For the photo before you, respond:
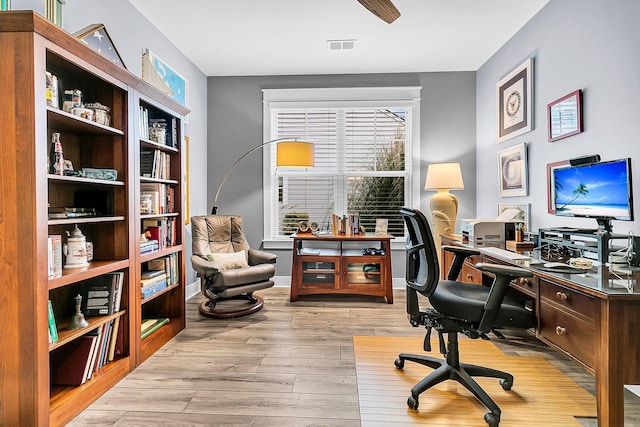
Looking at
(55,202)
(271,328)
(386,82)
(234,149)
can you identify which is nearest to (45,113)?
(55,202)

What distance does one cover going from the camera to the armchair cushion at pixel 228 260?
3.54 m

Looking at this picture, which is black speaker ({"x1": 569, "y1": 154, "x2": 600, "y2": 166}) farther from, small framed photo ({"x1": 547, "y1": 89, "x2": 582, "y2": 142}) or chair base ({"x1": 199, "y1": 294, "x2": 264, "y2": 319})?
chair base ({"x1": 199, "y1": 294, "x2": 264, "y2": 319})

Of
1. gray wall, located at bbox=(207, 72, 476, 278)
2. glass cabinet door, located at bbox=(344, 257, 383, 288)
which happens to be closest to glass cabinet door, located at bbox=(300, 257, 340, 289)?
glass cabinet door, located at bbox=(344, 257, 383, 288)

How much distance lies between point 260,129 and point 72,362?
3343 millimetres

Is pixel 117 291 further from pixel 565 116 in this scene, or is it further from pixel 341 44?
pixel 565 116

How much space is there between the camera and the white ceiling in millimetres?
3041

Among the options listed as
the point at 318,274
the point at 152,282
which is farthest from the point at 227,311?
the point at 318,274

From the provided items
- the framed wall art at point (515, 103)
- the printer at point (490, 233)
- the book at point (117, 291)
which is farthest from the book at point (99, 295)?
the framed wall art at point (515, 103)

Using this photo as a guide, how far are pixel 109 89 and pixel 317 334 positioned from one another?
7.76 feet

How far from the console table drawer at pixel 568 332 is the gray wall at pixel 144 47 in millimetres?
3271

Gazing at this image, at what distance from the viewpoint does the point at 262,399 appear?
2014mm

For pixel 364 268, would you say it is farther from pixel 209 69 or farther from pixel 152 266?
pixel 209 69

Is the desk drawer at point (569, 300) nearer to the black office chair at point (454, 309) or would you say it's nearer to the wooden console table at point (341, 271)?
the black office chair at point (454, 309)

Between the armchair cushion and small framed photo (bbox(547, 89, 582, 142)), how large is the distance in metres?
3.04
